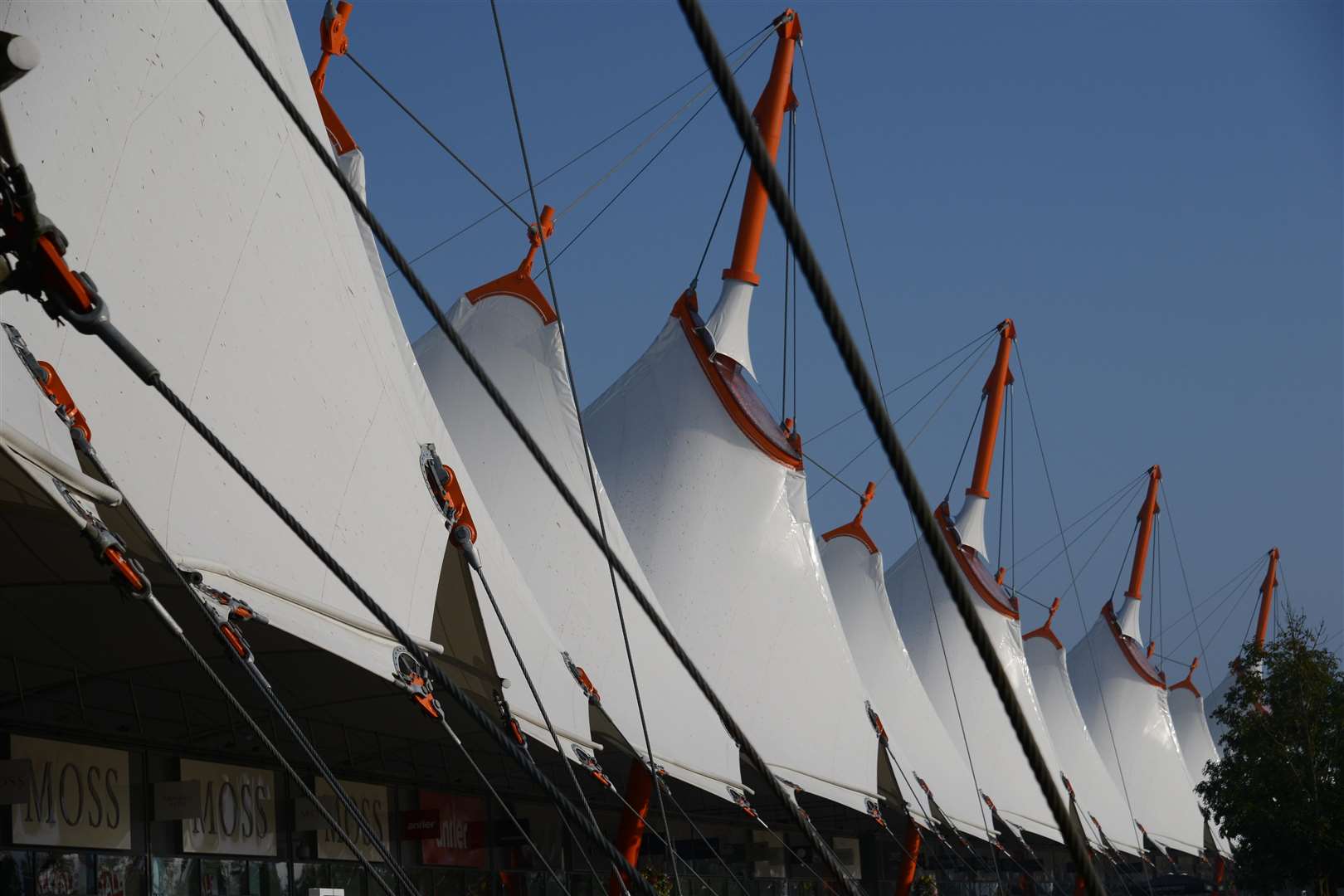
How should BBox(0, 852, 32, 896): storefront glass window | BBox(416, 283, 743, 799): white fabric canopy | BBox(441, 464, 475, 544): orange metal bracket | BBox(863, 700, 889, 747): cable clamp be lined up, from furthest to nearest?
BBox(863, 700, 889, 747): cable clamp < BBox(416, 283, 743, 799): white fabric canopy < BBox(0, 852, 32, 896): storefront glass window < BBox(441, 464, 475, 544): orange metal bracket

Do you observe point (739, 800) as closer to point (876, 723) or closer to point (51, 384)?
point (876, 723)

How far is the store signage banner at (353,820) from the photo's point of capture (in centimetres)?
1642

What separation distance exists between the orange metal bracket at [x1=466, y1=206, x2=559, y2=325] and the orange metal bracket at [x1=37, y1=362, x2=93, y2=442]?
33.9 ft

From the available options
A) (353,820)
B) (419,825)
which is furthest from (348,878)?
(419,825)

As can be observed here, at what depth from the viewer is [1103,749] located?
Answer: 141ft

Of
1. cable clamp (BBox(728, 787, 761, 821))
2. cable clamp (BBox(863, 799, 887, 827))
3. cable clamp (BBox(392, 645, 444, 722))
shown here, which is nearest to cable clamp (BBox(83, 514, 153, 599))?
cable clamp (BBox(392, 645, 444, 722))

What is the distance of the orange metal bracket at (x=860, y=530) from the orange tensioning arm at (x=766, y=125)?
7434mm

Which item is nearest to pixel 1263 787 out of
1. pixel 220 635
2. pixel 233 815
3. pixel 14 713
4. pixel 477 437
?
pixel 477 437

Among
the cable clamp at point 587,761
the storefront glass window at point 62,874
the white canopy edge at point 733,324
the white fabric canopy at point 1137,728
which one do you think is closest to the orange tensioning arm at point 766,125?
the white canopy edge at point 733,324

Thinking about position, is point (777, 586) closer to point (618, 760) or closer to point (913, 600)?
point (618, 760)

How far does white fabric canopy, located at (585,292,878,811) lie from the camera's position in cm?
1997

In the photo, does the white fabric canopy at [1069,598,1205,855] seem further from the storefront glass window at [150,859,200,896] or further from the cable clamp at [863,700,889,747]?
the storefront glass window at [150,859,200,896]

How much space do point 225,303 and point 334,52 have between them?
704 centimetres

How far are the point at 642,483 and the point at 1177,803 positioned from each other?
92.6 ft
